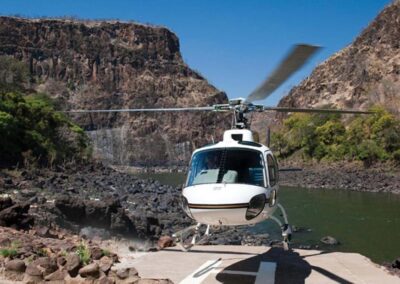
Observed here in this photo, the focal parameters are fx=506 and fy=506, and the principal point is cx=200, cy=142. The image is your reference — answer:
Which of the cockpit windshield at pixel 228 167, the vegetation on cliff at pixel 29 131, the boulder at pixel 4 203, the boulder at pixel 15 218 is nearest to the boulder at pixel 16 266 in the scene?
the cockpit windshield at pixel 228 167

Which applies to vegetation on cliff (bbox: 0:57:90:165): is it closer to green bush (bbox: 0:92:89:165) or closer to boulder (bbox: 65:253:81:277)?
green bush (bbox: 0:92:89:165)

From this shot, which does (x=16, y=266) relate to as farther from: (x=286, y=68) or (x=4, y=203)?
(x=286, y=68)

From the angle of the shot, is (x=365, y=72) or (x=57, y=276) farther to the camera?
(x=365, y=72)

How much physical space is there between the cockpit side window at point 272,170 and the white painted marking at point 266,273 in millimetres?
1837

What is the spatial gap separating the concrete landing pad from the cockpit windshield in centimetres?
199

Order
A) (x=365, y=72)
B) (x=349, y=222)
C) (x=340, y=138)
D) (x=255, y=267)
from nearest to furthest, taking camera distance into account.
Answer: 1. (x=255, y=267)
2. (x=349, y=222)
3. (x=340, y=138)
4. (x=365, y=72)

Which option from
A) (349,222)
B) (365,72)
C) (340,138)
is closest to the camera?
(349,222)

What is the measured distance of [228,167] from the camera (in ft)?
29.8

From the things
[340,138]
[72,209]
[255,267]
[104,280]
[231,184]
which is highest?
[231,184]

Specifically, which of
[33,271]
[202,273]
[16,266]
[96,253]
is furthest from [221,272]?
[16,266]

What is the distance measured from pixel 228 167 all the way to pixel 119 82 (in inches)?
6463

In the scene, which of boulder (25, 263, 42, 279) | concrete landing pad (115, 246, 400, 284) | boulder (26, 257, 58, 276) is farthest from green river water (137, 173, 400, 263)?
boulder (25, 263, 42, 279)

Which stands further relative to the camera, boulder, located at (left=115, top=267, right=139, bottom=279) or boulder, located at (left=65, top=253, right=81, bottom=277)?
boulder, located at (left=65, top=253, right=81, bottom=277)

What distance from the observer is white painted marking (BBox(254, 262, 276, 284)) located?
962 centimetres
